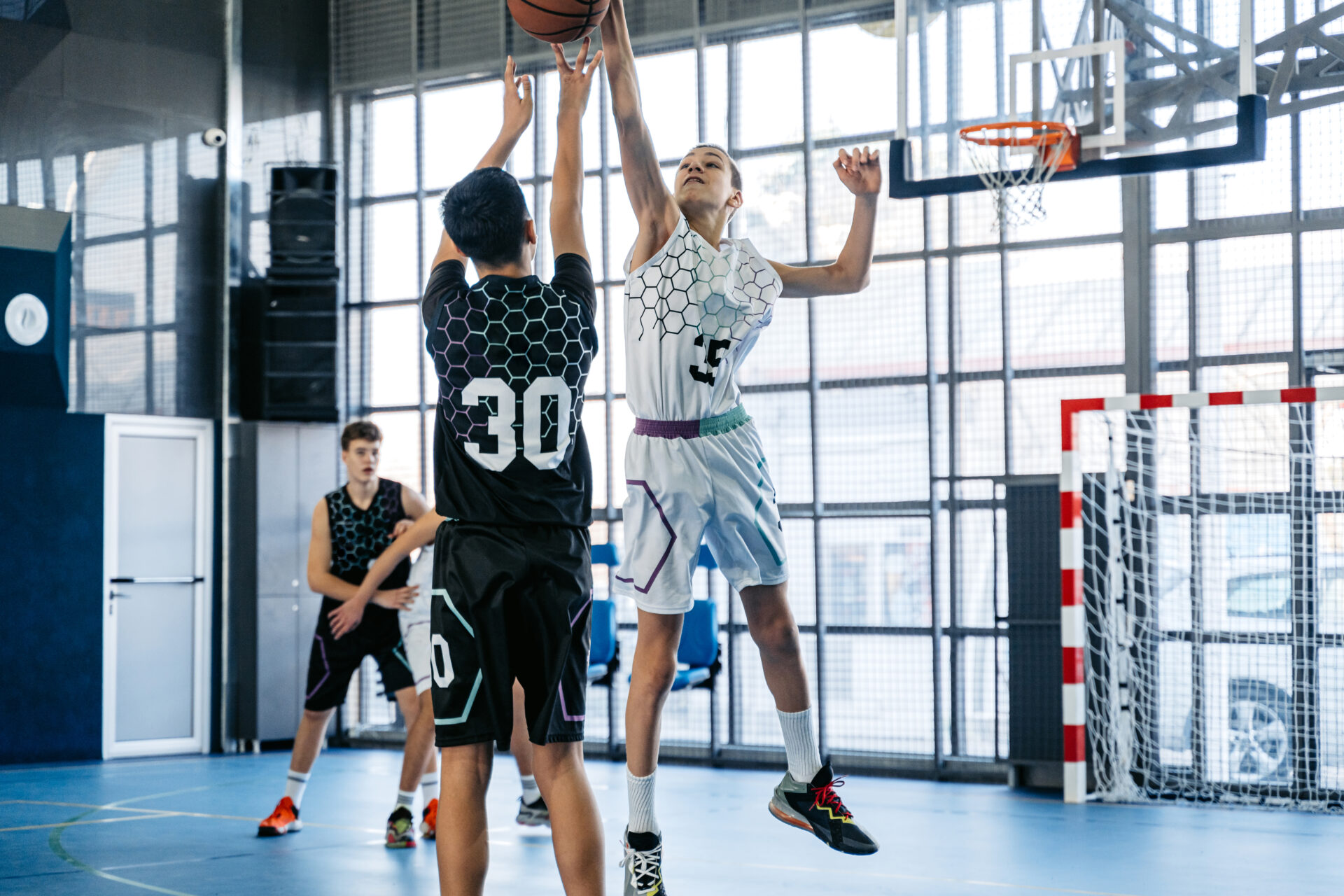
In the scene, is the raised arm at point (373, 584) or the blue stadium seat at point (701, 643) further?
the blue stadium seat at point (701, 643)

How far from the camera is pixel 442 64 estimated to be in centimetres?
990

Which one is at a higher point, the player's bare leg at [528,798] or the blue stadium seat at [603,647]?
the blue stadium seat at [603,647]

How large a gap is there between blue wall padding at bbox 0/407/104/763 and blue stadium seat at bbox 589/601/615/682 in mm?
3542

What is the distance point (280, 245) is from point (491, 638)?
734 centimetres

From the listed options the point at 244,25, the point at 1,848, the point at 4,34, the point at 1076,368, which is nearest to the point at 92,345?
the point at 4,34

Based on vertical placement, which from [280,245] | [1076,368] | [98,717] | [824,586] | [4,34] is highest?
[4,34]

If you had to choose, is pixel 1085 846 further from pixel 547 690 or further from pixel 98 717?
pixel 98 717

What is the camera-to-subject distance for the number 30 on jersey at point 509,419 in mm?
3008

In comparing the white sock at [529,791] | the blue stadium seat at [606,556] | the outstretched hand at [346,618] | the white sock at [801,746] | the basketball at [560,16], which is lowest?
the white sock at [529,791]

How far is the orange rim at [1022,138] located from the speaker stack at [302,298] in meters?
5.50

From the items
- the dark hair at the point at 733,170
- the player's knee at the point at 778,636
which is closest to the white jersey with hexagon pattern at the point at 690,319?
the dark hair at the point at 733,170

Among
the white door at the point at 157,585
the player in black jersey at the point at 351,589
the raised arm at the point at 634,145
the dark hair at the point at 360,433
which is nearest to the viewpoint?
the raised arm at the point at 634,145

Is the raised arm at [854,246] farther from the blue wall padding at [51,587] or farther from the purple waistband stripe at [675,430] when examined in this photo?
the blue wall padding at [51,587]

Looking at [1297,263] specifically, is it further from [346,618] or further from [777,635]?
[346,618]
